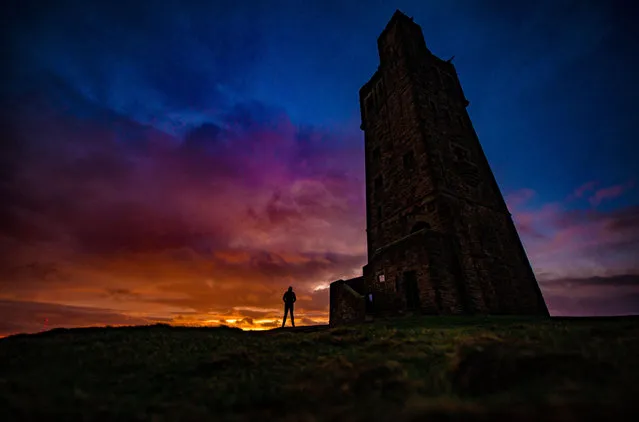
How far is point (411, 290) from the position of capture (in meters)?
14.9

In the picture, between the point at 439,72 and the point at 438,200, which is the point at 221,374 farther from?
the point at 439,72

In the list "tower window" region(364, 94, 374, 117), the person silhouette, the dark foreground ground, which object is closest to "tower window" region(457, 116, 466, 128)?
"tower window" region(364, 94, 374, 117)

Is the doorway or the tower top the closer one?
the doorway

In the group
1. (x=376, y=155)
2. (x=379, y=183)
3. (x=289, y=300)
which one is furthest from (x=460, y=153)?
(x=289, y=300)

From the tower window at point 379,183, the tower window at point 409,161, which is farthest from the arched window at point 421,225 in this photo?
the tower window at point 379,183

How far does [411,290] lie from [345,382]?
1208cm

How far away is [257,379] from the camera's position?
14.1 ft

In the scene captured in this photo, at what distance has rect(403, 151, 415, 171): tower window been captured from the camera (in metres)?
20.1

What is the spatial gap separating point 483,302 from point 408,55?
64.0ft

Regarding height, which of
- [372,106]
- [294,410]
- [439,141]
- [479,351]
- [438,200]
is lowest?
[294,410]

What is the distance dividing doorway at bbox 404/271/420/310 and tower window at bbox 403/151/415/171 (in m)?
8.21

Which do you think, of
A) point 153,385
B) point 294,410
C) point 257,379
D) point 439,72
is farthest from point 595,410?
point 439,72

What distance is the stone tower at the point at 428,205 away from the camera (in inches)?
586

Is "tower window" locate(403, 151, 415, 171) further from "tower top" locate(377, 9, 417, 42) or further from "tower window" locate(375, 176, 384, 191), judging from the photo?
"tower top" locate(377, 9, 417, 42)
